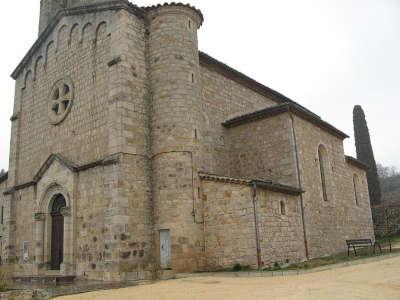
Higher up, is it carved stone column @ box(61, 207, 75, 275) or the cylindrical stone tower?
the cylindrical stone tower

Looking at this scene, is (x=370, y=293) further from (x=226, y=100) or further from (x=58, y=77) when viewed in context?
(x=58, y=77)

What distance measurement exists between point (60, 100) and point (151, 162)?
5389mm

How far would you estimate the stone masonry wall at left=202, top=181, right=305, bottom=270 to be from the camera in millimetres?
13359

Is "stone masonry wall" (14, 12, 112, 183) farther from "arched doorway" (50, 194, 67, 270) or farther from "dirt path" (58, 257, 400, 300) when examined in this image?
"dirt path" (58, 257, 400, 300)

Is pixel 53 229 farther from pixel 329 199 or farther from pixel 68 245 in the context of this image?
pixel 329 199

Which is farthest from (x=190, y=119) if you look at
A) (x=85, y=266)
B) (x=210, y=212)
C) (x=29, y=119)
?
(x=29, y=119)

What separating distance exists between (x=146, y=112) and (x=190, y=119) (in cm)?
166

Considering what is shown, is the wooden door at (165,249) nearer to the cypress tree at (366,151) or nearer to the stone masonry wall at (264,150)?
the stone masonry wall at (264,150)

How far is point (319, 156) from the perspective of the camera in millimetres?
18922

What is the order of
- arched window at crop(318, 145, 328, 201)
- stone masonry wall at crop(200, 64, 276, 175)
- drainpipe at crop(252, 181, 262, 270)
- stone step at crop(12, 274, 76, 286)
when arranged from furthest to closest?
arched window at crop(318, 145, 328, 201) → stone masonry wall at crop(200, 64, 276, 175) → drainpipe at crop(252, 181, 262, 270) → stone step at crop(12, 274, 76, 286)

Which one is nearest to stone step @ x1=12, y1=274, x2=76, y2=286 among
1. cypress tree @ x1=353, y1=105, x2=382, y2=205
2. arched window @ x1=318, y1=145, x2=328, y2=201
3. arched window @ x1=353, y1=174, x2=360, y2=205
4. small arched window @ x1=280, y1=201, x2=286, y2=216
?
small arched window @ x1=280, y1=201, x2=286, y2=216

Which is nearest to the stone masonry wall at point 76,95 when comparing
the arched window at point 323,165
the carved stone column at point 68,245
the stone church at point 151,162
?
the stone church at point 151,162

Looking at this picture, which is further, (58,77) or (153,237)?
(58,77)

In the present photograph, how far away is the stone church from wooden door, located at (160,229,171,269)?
39 millimetres
